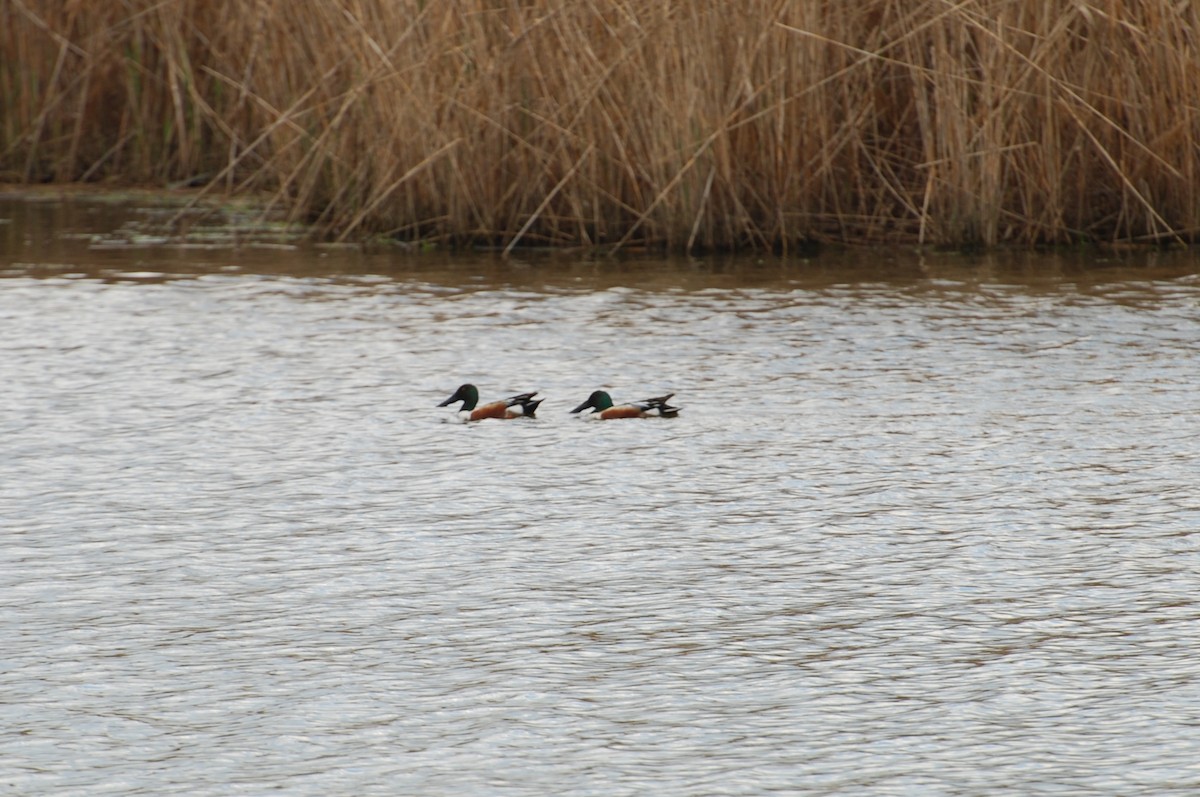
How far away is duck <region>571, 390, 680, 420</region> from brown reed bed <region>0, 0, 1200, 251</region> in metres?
3.50

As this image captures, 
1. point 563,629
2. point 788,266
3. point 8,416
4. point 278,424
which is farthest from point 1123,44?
point 563,629

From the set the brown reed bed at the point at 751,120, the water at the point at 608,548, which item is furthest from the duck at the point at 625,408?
the brown reed bed at the point at 751,120

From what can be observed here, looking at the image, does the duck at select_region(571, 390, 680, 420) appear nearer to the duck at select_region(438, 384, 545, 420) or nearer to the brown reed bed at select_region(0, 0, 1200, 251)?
the duck at select_region(438, 384, 545, 420)

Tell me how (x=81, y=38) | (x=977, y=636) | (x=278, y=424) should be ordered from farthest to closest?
(x=81, y=38)
(x=278, y=424)
(x=977, y=636)

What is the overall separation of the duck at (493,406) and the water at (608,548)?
10cm

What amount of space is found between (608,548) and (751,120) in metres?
5.36

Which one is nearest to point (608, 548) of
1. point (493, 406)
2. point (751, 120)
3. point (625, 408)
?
point (625, 408)

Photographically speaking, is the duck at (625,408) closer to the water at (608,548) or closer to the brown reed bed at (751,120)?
the water at (608,548)

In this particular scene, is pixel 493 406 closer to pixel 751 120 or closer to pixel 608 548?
pixel 608 548

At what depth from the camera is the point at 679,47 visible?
977cm

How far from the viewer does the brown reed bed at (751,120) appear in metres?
9.73

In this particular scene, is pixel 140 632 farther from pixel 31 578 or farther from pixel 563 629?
pixel 563 629

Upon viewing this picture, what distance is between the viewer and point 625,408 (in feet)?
21.2

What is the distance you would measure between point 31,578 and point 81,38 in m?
10.3
